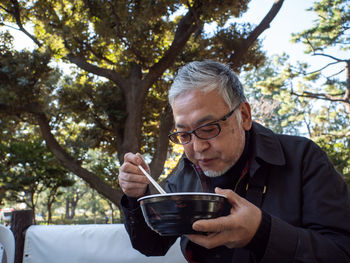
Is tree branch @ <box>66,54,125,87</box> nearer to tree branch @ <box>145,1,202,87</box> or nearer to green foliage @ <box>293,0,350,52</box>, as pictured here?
tree branch @ <box>145,1,202,87</box>

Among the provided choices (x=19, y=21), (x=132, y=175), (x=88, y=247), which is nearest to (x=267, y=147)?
(x=132, y=175)

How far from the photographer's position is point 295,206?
3.97 ft

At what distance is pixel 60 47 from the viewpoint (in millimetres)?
6762

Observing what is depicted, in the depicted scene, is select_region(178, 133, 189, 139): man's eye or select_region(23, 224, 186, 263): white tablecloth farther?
select_region(23, 224, 186, 263): white tablecloth

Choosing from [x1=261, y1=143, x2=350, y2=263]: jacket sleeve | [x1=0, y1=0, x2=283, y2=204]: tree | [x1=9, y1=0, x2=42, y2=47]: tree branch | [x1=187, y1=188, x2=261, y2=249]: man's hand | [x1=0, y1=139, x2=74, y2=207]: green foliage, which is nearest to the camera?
[x1=187, y1=188, x2=261, y2=249]: man's hand

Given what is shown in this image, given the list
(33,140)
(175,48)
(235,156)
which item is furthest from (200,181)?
(33,140)

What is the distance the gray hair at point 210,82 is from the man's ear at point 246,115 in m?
0.03

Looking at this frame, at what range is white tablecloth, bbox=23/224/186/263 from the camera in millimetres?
2037

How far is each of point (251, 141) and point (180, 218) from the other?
0.70 meters

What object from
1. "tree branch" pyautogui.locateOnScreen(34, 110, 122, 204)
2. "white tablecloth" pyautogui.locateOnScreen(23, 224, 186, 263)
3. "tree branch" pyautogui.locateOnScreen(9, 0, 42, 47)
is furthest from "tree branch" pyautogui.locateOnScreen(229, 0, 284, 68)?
"white tablecloth" pyautogui.locateOnScreen(23, 224, 186, 263)

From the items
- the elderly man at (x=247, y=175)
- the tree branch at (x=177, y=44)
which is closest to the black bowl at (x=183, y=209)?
the elderly man at (x=247, y=175)

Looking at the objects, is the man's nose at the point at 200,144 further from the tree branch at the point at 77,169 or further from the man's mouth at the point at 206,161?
the tree branch at the point at 77,169

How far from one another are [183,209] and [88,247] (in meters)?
1.50

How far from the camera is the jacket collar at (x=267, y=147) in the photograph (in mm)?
1302
